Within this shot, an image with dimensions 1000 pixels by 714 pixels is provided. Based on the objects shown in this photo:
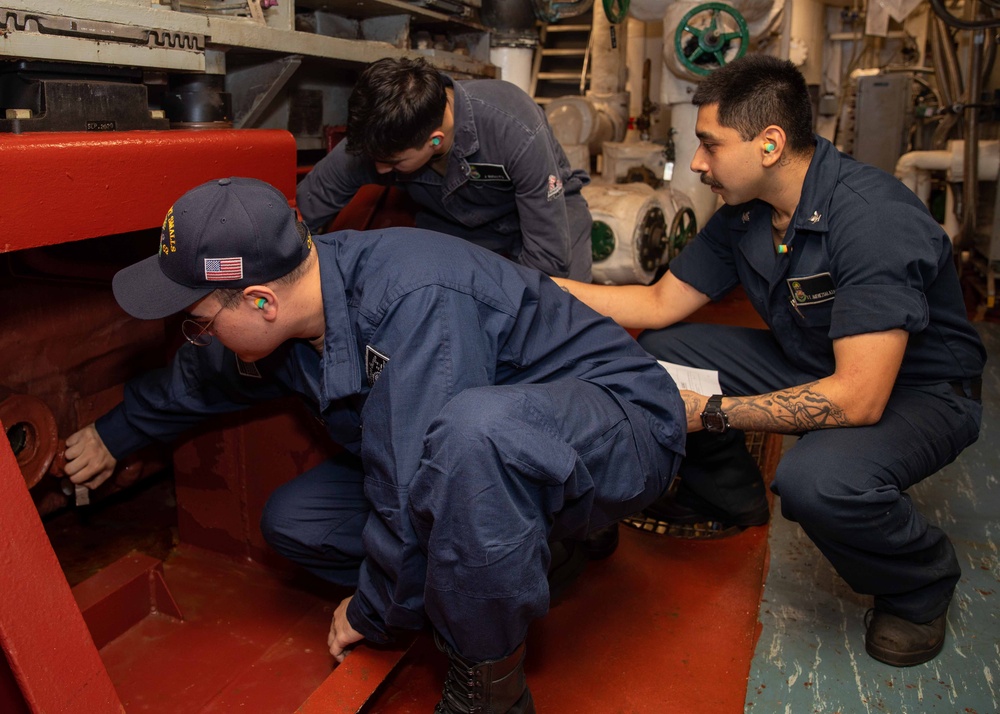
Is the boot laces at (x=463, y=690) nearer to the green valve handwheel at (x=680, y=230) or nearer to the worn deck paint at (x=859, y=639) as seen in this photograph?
the worn deck paint at (x=859, y=639)

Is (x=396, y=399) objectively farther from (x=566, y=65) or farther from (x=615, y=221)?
(x=566, y=65)

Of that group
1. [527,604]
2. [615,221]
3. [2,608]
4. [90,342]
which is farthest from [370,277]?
[615,221]

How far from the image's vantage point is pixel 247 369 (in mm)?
1737

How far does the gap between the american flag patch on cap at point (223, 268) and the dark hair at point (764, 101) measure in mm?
1176

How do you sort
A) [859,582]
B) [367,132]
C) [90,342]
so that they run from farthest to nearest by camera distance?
[367,132]
[90,342]
[859,582]

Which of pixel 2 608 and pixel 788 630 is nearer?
pixel 2 608

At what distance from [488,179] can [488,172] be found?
0.10 ft

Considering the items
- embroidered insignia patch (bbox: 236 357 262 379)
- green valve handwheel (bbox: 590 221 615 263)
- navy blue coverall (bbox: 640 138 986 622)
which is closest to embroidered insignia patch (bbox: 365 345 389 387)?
embroidered insignia patch (bbox: 236 357 262 379)

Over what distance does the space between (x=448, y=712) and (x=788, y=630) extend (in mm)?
854

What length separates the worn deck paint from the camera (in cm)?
169

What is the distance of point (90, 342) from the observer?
202 cm

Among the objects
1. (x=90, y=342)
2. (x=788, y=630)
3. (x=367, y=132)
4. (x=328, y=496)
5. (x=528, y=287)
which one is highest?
(x=367, y=132)

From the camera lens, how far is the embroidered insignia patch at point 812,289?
1880 mm

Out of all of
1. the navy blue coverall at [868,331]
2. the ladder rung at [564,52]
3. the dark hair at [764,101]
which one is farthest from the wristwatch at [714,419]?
the ladder rung at [564,52]
